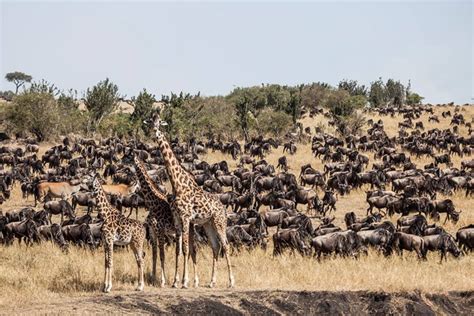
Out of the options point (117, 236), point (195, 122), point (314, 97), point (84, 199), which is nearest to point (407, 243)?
point (117, 236)

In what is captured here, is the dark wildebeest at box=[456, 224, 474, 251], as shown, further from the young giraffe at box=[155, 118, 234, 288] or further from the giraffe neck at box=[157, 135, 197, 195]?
the giraffe neck at box=[157, 135, 197, 195]

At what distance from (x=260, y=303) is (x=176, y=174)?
3.11 metres

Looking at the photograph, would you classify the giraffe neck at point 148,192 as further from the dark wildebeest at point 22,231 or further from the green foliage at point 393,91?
the green foliage at point 393,91

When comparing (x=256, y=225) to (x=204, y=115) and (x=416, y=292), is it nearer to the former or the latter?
(x=416, y=292)

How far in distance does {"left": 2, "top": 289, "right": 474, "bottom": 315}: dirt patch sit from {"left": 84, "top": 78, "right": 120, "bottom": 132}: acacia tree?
147 ft

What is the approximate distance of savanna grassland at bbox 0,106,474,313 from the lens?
14.2 m

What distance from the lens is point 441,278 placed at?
54.9ft

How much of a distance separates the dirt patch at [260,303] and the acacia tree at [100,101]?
44.7m

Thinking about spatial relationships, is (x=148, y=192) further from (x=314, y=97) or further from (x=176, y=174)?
(x=314, y=97)

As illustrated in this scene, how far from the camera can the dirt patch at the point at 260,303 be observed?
42.0ft

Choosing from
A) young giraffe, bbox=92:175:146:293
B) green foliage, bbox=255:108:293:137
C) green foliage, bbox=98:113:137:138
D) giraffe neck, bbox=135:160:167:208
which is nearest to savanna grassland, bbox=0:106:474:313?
young giraffe, bbox=92:175:146:293

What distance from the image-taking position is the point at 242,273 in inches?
641

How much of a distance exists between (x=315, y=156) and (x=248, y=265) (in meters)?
27.9

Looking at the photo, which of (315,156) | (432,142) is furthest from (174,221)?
(432,142)
